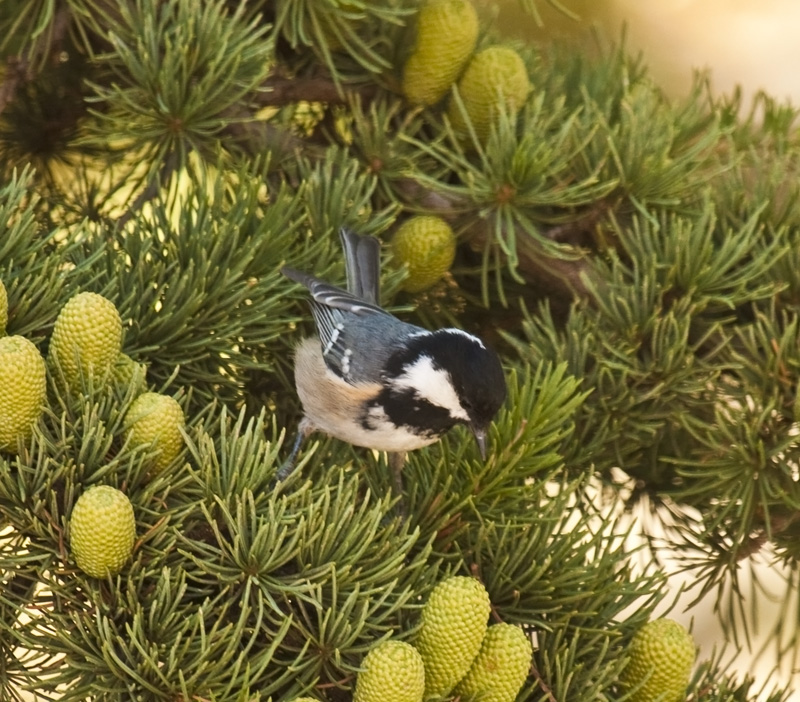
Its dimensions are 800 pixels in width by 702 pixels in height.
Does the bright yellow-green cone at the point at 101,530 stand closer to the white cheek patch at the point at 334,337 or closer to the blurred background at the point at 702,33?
the white cheek patch at the point at 334,337

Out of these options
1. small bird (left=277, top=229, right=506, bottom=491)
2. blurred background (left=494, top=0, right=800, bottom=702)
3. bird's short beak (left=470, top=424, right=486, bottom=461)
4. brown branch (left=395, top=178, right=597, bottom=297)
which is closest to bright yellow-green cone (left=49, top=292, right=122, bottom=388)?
small bird (left=277, top=229, right=506, bottom=491)

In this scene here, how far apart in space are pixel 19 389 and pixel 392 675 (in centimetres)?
30

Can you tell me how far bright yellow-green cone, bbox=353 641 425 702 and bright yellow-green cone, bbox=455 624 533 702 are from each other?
0.17 feet

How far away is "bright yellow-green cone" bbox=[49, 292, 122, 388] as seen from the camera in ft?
2.37

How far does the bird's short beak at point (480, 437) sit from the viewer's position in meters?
0.85


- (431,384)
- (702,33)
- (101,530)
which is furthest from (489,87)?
(702,33)

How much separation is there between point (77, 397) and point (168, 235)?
23 centimetres

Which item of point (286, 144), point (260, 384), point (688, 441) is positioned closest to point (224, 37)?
point (286, 144)

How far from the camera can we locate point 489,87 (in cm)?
102

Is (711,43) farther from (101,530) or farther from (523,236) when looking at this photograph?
(101,530)

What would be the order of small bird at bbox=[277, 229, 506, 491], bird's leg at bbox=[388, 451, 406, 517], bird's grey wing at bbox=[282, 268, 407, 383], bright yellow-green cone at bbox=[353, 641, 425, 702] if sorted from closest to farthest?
1. bright yellow-green cone at bbox=[353, 641, 425, 702]
2. bird's leg at bbox=[388, 451, 406, 517]
3. small bird at bbox=[277, 229, 506, 491]
4. bird's grey wing at bbox=[282, 268, 407, 383]

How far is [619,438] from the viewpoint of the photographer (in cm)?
98

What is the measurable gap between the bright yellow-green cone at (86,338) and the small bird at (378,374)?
0.18 m

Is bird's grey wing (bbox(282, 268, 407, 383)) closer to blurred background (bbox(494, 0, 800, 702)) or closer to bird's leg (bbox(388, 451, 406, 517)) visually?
bird's leg (bbox(388, 451, 406, 517))
